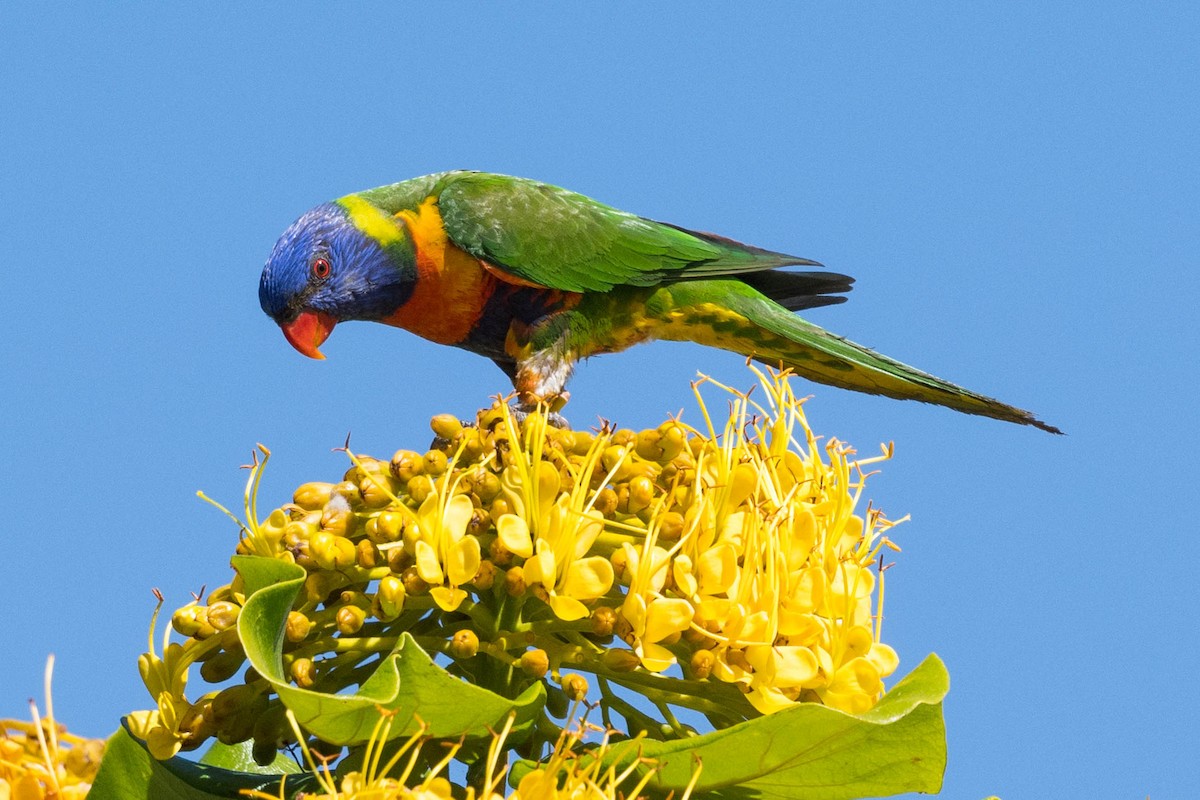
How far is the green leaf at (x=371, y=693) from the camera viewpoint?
1.91 m

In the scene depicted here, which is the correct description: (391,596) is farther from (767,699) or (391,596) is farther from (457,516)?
(767,699)

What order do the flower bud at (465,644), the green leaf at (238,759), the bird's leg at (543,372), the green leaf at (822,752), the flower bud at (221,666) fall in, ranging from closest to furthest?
the green leaf at (822,752)
the flower bud at (465,644)
the flower bud at (221,666)
the green leaf at (238,759)
the bird's leg at (543,372)

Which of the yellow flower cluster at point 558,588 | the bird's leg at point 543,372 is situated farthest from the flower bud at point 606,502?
the bird's leg at point 543,372

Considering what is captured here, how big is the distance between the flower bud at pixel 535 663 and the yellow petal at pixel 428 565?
8.4 inches

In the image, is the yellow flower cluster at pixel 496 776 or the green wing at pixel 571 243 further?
the green wing at pixel 571 243

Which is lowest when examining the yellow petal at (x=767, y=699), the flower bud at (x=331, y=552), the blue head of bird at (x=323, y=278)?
the yellow petal at (x=767, y=699)

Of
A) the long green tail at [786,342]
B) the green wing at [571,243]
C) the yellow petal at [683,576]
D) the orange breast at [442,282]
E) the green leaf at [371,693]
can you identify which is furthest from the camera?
the orange breast at [442,282]

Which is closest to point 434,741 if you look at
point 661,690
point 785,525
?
point 661,690

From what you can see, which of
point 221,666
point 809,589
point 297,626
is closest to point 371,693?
point 297,626

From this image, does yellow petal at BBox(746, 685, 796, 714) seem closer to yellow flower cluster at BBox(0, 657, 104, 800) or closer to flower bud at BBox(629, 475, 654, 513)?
flower bud at BBox(629, 475, 654, 513)

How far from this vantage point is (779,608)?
2.43 m

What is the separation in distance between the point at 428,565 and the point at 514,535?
17 centimetres

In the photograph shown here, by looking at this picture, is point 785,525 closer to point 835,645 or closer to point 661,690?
point 835,645

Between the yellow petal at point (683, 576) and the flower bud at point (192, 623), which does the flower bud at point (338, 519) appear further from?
the yellow petal at point (683, 576)
